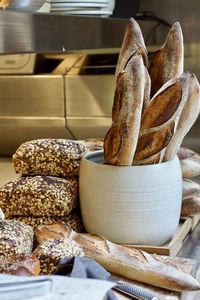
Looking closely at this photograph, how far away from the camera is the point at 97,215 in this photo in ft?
3.18

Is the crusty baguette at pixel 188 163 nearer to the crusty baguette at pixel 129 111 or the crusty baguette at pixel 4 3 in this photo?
the crusty baguette at pixel 129 111

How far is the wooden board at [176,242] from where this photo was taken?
951 millimetres

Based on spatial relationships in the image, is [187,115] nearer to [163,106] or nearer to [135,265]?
[163,106]

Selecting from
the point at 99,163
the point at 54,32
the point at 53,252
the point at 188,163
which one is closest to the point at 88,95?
the point at 188,163

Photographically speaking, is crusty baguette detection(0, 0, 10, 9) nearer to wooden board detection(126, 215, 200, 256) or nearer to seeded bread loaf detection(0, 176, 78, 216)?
seeded bread loaf detection(0, 176, 78, 216)

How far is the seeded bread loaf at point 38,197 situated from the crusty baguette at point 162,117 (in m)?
0.15

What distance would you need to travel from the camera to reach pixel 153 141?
928 mm

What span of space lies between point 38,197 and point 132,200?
6.3 inches

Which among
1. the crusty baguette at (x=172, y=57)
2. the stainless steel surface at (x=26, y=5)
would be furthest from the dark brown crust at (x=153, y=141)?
the stainless steel surface at (x=26, y=5)

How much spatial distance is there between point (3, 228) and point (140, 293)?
0.22m

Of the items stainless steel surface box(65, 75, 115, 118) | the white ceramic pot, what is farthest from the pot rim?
stainless steel surface box(65, 75, 115, 118)

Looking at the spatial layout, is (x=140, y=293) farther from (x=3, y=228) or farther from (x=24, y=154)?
(x=24, y=154)

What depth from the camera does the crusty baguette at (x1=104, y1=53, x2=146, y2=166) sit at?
0.90 m

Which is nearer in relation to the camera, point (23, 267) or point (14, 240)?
point (23, 267)
